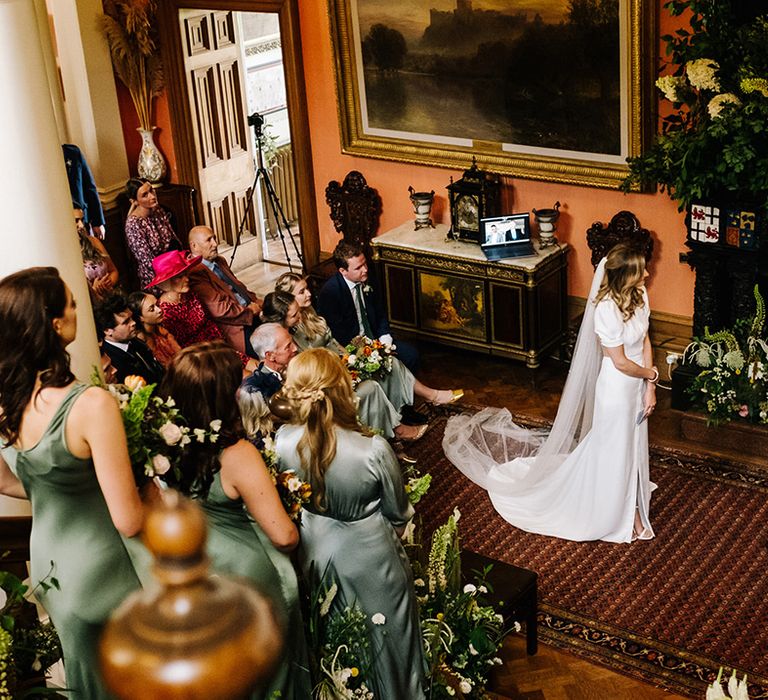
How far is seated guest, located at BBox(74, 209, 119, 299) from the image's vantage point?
733 centimetres

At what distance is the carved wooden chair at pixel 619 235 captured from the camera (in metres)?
7.24

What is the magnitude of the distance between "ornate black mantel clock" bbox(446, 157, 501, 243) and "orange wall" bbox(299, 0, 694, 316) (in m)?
0.19

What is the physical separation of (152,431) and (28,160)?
46.1 inches

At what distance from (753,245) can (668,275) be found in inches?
44.7

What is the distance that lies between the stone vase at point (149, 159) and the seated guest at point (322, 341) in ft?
12.0

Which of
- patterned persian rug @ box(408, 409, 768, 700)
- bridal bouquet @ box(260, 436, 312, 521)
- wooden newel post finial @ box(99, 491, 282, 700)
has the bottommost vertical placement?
patterned persian rug @ box(408, 409, 768, 700)

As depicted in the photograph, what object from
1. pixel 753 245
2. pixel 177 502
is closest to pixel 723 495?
Answer: pixel 753 245

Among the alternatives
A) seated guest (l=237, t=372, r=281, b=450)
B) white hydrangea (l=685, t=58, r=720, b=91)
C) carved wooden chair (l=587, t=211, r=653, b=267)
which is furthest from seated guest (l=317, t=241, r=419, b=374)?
white hydrangea (l=685, t=58, r=720, b=91)

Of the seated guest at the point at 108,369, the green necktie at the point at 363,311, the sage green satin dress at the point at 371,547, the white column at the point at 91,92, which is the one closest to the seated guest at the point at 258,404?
the seated guest at the point at 108,369

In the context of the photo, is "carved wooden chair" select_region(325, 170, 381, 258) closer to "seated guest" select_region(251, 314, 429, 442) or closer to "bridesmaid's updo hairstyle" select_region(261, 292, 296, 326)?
"seated guest" select_region(251, 314, 429, 442)

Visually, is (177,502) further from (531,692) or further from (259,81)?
(259,81)

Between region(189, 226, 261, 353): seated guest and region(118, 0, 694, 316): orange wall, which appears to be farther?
region(118, 0, 694, 316): orange wall

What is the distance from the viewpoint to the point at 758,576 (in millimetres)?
5395

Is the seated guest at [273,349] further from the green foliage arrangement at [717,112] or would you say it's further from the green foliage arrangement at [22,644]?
the green foliage arrangement at [22,644]
